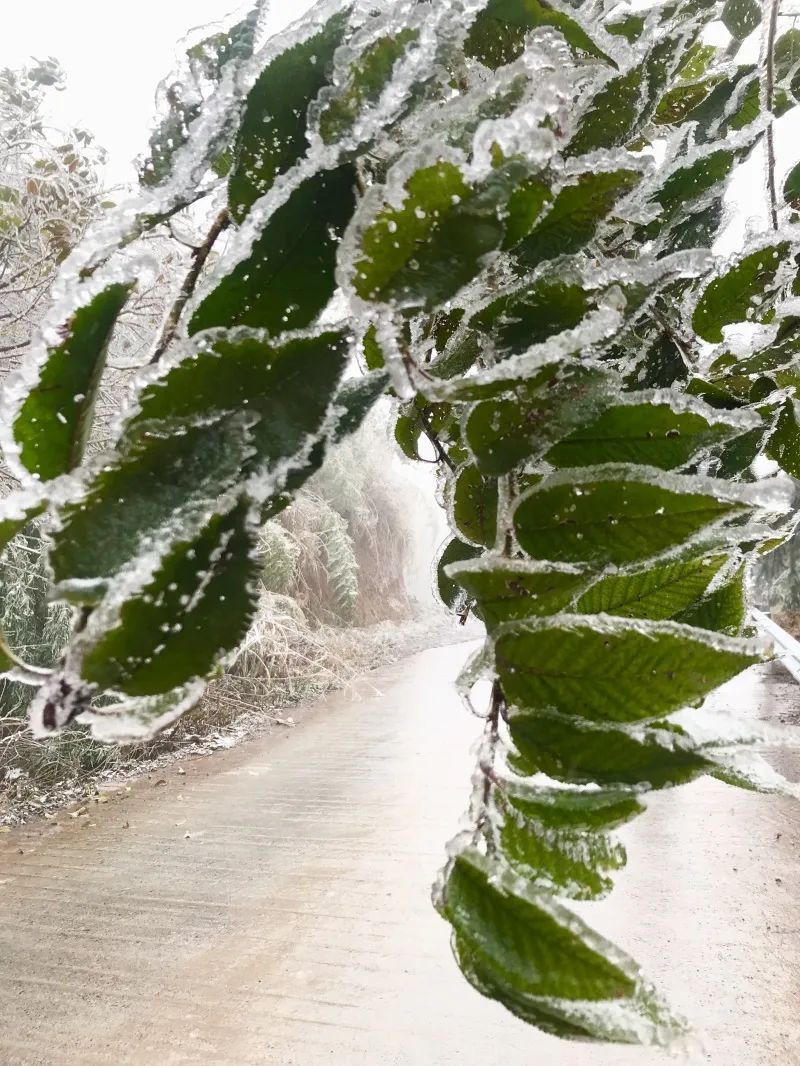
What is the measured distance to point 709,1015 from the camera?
243 cm

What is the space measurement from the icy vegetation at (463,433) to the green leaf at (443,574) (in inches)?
3.4

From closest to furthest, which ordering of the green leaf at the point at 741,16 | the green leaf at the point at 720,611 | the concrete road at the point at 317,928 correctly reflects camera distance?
the green leaf at the point at 720,611
the green leaf at the point at 741,16
the concrete road at the point at 317,928

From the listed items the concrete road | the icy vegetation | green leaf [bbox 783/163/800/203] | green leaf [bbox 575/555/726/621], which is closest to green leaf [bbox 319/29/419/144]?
the icy vegetation

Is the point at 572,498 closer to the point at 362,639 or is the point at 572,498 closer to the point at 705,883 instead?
the point at 705,883

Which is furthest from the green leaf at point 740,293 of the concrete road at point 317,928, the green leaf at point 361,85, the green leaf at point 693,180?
the concrete road at point 317,928

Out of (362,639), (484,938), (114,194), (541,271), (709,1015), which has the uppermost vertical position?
(114,194)

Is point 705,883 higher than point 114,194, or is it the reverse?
point 114,194

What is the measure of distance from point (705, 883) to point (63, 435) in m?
3.55

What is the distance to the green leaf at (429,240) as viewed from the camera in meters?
0.12

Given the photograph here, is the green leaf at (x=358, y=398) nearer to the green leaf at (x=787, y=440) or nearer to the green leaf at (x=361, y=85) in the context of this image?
the green leaf at (x=361, y=85)

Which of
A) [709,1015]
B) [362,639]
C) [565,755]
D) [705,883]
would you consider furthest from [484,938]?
[362,639]

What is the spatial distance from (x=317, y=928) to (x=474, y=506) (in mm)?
3088

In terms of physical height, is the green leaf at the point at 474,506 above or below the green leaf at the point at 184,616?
above

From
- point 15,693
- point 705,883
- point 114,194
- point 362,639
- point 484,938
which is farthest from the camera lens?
point 362,639
